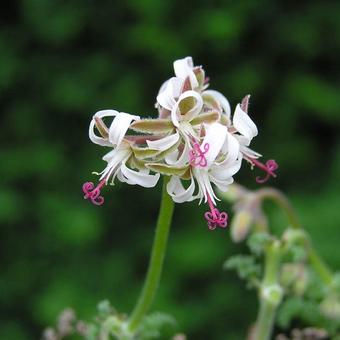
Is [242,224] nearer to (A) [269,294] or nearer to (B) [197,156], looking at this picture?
(A) [269,294]

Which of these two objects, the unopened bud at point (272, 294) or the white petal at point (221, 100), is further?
the unopened bud at point (272, 294)

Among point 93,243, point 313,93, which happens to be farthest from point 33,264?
point 313,93

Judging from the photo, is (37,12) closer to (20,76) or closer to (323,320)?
(20,76)

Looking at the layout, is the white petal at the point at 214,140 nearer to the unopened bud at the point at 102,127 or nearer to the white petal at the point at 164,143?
the white petal at the point at 164,143

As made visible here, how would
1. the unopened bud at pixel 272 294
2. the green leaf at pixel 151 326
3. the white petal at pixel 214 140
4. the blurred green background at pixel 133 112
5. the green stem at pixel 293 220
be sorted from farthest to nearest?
the blurred green background at pixel 133 112 → the green stem at pixel 293 220 → the unopened bud at pixel 272 294 → the green leaf at pixel 151 326 → the white petal at pixel 214 140

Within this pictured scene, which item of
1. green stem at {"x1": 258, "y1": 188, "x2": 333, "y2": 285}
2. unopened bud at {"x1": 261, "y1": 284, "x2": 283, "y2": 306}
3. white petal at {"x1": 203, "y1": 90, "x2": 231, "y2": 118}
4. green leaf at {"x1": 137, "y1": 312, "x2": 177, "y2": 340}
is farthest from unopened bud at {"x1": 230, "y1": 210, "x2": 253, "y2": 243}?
white petal at {"x1": 203, "y1": 90, "x2": 231, "y2": 118}

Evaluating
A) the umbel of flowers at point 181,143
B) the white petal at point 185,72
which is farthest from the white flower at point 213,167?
the white petal at point 185,72

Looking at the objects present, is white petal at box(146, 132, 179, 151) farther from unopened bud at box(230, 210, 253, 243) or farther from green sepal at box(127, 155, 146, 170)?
unopened bud at box(230, 210, 253, 243)
